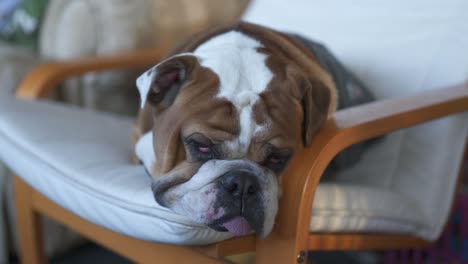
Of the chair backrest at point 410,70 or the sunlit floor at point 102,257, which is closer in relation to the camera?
the chair backrest at point 410,70

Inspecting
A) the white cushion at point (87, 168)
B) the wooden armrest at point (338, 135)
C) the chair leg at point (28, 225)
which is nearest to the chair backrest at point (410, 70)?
the wooden armrest at point (338, 135)

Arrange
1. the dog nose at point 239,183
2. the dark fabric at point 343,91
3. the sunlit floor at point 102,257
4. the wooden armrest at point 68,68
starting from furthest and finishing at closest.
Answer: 1. the sunlit floor at point 102,257
2. the wooden armrest at point 68,68
3. the dark fabric at point 343,91
4. the dog nose at point 239,183

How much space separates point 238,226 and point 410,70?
2.44 feet

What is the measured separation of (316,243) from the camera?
45.8 inches

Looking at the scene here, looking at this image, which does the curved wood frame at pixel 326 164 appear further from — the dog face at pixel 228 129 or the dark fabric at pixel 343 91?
the dark fabric at pixel 343 91

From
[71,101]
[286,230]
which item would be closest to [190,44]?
[286,230]

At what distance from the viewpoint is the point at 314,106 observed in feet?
3.64

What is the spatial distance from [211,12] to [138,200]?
128 cm

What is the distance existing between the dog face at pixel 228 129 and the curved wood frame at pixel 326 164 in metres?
0.03

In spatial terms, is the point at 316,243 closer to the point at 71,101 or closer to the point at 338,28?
the point at 338,28

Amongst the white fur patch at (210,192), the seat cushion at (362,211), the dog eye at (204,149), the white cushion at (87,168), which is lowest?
the seat cushion at (362,211)

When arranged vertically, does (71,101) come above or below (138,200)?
below

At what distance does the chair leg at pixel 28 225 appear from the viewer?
1.41 m

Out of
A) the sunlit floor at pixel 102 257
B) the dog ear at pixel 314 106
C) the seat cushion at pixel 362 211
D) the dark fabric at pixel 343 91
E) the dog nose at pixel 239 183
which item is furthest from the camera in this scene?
the sunlit floor at pixel 102 257
